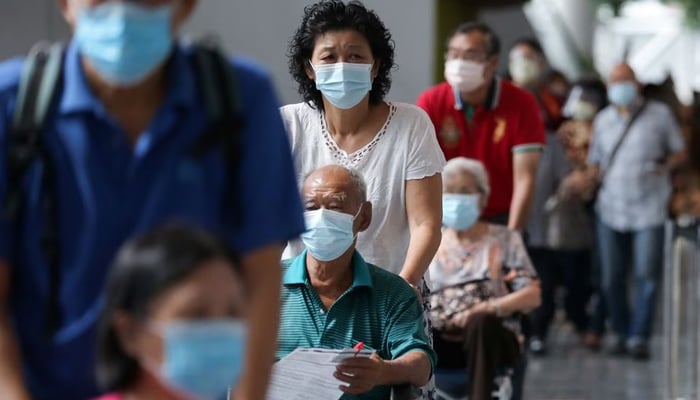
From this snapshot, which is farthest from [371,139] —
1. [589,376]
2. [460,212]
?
[589,376]

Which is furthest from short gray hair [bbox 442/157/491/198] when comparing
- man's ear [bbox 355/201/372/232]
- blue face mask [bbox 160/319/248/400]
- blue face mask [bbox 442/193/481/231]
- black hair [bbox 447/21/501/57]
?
blue face mask [bbox 160/319/248/400]

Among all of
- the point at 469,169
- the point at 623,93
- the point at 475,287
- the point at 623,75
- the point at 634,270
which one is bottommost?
the point at 634,270

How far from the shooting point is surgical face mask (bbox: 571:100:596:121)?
1230 centimetres

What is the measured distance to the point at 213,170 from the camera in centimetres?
267

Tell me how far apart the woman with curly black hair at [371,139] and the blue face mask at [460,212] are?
135 cm

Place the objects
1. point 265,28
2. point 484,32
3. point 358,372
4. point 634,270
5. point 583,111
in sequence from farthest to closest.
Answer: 1. point 583,111
2. point 634,270
3. point 265,28
4. point 484,32
5. point 358,372

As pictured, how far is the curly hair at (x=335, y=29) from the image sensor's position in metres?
5.11

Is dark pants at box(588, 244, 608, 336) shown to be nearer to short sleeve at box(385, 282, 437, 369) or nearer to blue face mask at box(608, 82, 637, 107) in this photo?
blue face mask at box(608, 82, 637, 107)

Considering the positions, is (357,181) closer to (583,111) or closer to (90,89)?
(90,89)

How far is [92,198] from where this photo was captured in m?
2.61

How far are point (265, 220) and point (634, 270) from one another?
8550mm

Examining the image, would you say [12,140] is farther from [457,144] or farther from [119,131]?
[457,144]

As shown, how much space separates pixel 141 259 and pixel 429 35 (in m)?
8.03

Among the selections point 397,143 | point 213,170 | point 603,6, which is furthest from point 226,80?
point 603,6
